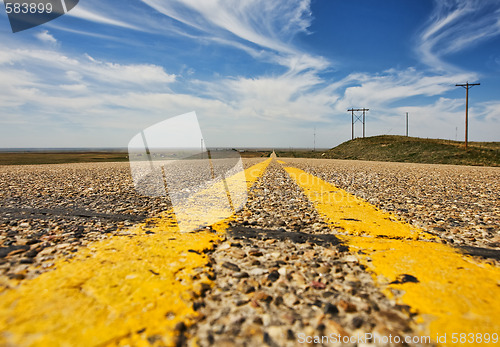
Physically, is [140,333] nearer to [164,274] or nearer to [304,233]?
[164,274]

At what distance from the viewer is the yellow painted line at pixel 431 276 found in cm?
130

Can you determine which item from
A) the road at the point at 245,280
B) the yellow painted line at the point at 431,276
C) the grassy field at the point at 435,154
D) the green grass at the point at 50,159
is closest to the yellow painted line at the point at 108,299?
the road at the point at 245,280

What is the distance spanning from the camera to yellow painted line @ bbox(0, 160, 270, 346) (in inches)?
44.5

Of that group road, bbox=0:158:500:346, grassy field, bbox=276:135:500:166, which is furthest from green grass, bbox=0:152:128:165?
grassy field, bbox=276:135:500:166

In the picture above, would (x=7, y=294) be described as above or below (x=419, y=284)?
above

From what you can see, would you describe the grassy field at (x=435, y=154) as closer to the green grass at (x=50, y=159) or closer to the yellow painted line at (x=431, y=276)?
the yellow painted line at (x=431, y=276)

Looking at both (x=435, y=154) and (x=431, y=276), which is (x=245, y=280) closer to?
(x=431, y=276)

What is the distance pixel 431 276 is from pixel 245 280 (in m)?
1.33

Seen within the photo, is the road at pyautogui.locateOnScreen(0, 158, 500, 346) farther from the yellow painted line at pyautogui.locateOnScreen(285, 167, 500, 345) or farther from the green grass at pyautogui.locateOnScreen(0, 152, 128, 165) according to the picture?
the green grass at pyautogui.locateOnScreen(0, 152, 128, 165)

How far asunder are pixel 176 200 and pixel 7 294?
3423 mm

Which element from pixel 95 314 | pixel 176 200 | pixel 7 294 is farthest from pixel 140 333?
pixel 176 200

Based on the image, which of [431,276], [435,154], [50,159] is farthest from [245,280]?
[50,159]

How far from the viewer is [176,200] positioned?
4.86 metres

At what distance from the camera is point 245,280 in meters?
1.77
